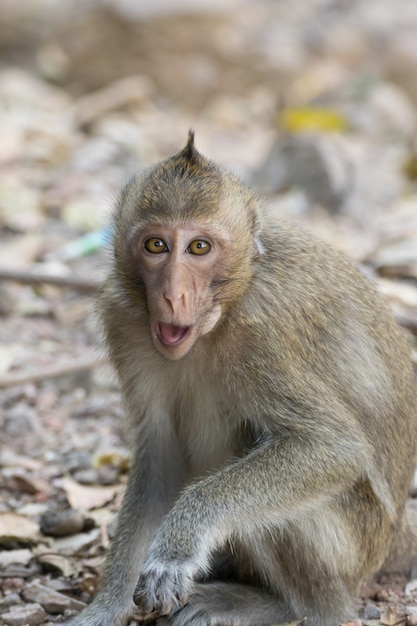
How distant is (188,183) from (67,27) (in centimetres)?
1158

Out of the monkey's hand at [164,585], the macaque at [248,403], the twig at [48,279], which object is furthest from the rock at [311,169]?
the monkey's hand at [164,585]

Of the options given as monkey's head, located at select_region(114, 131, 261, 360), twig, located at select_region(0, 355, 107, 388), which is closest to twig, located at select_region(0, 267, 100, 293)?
twig, located at select_region(0, 355, 107, 388)

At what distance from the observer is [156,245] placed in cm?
381

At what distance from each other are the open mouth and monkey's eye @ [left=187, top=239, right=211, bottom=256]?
29 cm

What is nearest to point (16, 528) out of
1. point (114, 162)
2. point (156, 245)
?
point (156, 245)

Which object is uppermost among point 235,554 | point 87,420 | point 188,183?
point 188,183

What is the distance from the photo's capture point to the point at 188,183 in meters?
3.87

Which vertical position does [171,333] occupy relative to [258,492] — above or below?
above

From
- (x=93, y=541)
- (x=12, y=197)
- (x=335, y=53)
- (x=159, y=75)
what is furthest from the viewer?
(x=335, y=53)

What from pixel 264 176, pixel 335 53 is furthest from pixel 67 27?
pixel 264 176

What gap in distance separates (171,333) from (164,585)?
906mm

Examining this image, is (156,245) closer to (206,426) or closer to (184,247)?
(184,247)

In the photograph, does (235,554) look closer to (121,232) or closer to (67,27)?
(121,232)

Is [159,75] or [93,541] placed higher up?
[159,75]
